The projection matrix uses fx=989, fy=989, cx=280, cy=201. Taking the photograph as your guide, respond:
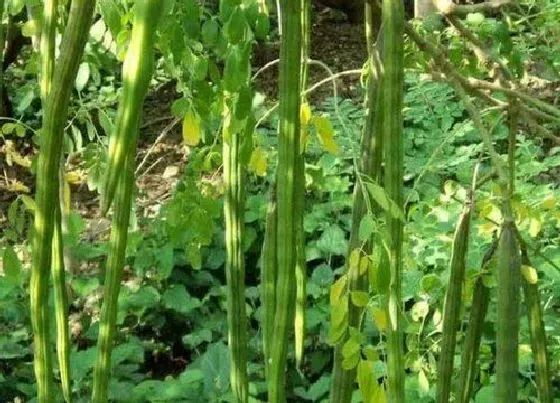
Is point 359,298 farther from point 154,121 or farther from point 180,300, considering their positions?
point 154,121

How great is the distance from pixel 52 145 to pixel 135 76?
0.14 m

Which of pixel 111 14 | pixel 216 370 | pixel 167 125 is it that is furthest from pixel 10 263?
pixel 167 125

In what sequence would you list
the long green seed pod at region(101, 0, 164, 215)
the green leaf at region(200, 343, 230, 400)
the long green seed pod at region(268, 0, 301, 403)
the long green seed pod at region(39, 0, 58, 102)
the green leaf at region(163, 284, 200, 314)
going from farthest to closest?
the green leaf at region(163, 284, 200, 314) < the green leaf at region(200, 343, 230, 400) < the long green seed pod at region(39, 0, 58, 102) < the long green seed pod at region(268, 0, 301, 403) < the long green seed pod at region(101, 0, 164, 215)

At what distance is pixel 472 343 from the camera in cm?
117

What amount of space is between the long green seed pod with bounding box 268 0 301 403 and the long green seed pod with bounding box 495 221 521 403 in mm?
269

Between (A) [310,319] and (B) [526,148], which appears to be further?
(B) [526,148]

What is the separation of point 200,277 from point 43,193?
8.18ft

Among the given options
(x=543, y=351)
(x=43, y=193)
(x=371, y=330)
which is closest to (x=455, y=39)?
(x=371, y=330)

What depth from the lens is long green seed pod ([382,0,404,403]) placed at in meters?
0.75

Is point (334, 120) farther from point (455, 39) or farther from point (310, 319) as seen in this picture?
point (455, 39)

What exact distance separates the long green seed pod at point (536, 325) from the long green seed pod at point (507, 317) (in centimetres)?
16

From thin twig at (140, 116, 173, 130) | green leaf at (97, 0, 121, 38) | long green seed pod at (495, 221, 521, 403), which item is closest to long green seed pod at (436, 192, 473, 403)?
long green seed pod at (495, 221, 521, 403)

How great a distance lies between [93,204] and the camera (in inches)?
164

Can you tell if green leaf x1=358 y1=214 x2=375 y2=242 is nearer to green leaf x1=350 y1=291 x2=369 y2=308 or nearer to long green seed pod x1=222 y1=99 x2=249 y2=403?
green leaf x1=350 y1=291 x2=369 y2=308
